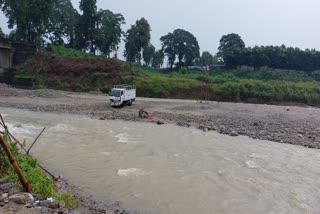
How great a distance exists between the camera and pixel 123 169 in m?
15.2

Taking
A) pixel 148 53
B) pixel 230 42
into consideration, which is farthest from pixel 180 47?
pixel 230 42

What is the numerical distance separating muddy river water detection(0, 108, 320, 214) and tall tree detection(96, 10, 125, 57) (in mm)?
39747

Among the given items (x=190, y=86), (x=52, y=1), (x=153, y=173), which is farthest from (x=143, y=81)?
(x=153, y=173)

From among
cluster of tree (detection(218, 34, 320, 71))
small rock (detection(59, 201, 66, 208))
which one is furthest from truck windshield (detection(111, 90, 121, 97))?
cluster of tree (detection(218, 34, 320, 71))

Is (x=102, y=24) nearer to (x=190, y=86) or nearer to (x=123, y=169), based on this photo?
(x=190, y=86)

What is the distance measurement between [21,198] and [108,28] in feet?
186

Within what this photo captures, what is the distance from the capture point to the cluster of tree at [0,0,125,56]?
5377 centimetres

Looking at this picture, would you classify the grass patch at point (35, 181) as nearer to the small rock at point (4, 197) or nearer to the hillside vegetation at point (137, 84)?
the small rock at point (4, 197)

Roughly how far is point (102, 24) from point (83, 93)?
1891cm

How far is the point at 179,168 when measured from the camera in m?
15.9

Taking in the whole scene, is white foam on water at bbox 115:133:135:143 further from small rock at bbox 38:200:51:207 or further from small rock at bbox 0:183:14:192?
small rock at bbox 38:200:51:207

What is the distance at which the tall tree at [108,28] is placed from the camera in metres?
63.0

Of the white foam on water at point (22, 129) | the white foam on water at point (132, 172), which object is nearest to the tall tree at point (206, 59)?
the white foam on water at point (22, 129)

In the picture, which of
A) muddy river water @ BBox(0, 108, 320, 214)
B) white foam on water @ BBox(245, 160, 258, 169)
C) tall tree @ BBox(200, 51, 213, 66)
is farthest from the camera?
tall tree @ BBox(200, 51, 213, 66)
